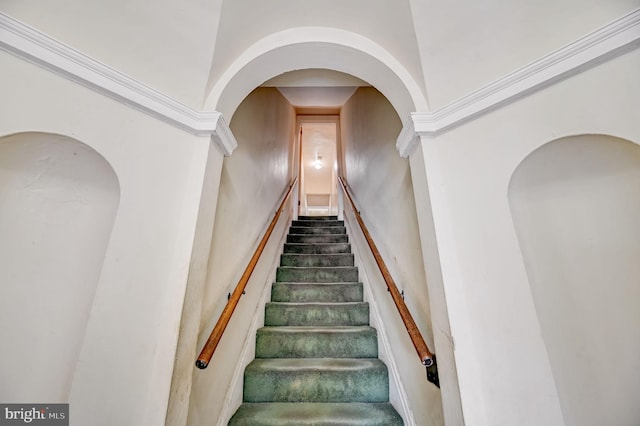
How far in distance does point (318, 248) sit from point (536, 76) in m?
2.49

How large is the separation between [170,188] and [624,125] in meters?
1.58

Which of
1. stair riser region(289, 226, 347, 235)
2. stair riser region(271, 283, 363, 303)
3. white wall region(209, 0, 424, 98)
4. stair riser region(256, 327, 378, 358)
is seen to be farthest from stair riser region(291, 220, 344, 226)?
white wall region(209, 0, 424, 98)

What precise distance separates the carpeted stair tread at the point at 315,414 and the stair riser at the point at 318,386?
0.03 metres

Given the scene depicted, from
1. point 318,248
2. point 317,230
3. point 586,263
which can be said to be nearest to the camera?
point 586,263

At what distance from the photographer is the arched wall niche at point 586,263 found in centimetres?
73

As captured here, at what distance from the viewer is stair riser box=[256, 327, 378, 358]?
1666 mm

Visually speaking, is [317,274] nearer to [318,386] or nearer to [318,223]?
[318,386]

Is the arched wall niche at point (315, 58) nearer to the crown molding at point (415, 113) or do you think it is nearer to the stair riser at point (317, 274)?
the crown molding at point (415, 113)

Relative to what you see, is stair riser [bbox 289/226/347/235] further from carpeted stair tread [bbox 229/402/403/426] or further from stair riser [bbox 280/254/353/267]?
carpeted stair tread [bbox 229/402/403/426]

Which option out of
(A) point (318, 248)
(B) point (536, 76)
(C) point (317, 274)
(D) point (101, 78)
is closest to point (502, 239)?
(B) point (536, 76)

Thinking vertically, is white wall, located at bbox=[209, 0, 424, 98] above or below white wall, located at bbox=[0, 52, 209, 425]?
above

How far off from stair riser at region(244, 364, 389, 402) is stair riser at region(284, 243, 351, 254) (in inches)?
62.9

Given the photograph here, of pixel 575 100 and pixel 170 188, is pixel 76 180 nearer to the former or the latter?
pixel 170 188

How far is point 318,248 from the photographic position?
3.01m
